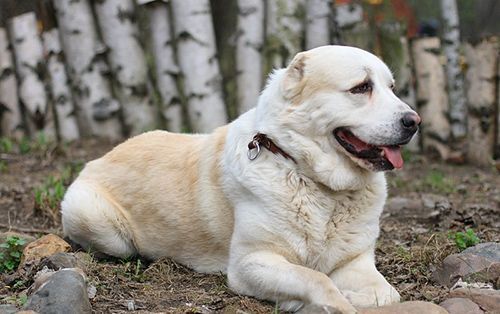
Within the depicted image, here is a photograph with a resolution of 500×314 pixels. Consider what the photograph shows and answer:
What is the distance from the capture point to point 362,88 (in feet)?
12.8

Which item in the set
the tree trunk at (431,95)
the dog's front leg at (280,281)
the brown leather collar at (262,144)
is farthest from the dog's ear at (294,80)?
the tree trunk at (431,95)

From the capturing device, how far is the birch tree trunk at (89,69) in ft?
28.8

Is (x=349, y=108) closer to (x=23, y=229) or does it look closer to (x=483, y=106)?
(x=23, y=229)

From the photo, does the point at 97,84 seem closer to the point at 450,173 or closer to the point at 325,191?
the point at 450,173

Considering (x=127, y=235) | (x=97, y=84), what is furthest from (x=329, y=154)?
(x=97, y=84)

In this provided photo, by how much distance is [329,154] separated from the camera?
13.0ft

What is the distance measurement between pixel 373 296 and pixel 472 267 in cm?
58

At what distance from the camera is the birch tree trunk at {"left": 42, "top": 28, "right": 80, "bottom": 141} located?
8828mm

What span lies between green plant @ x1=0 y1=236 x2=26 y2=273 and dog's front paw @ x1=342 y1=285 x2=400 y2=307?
1.84 meters

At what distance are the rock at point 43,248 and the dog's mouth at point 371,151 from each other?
1.72 m

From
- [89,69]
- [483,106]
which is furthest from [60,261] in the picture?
[483,106]

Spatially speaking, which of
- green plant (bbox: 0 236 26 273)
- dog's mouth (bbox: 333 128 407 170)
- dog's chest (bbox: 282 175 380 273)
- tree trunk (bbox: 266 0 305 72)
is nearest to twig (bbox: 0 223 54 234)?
green plant (bbox: 0 236 26 273)

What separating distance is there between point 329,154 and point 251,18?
4.96 metres

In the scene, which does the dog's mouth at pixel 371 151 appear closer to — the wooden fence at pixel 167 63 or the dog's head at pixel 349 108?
the dog's head at pixel 349 108
